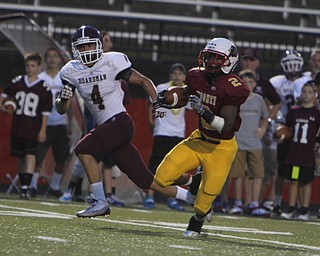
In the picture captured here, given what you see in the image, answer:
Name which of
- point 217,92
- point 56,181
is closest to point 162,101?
point 217,92

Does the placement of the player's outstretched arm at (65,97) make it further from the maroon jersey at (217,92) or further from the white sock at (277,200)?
the white sock at (277,200)

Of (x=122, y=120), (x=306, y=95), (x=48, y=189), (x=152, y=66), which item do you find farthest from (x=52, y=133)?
(x=122, y=120)

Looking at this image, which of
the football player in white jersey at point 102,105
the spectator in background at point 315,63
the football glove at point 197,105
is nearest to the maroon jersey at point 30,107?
the spectator in background at point 315,63

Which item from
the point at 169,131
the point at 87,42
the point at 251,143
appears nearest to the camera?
the point at 87,42

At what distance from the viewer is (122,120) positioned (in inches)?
339

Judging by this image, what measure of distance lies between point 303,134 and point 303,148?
143mm

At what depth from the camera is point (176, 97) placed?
7656mm

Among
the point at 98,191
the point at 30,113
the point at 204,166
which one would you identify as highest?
the point at 30,113

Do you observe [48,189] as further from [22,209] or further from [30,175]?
[22,209]

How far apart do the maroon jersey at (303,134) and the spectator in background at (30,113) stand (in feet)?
8.59

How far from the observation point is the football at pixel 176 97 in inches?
301

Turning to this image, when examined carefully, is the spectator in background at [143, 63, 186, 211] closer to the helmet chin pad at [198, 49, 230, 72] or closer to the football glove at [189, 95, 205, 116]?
the helmet chin pad at [198, 49, 230, 72]

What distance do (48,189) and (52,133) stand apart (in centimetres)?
64

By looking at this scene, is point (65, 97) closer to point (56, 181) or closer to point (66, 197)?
point (66, 197)
